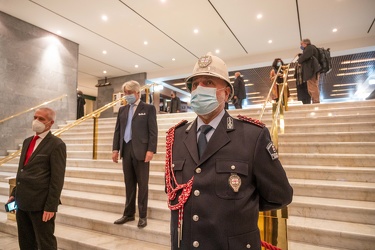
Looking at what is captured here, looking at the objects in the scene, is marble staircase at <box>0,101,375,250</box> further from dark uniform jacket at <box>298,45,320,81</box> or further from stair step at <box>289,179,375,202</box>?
dark uniform jacket at <box>298,45,320,81</box>

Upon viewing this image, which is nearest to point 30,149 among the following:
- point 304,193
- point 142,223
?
point 142,223

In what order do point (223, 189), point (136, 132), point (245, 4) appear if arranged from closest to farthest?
point (223, 189)
point (136, 132)
point (245, 4)

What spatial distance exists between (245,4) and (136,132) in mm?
6119

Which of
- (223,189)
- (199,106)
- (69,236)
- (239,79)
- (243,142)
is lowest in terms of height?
(69,236)

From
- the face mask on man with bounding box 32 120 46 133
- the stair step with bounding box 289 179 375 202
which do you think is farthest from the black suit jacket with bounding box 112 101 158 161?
the stair step with bounding box 289 179 375 202

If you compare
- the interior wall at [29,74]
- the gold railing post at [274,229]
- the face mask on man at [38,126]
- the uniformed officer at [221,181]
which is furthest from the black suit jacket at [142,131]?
the interior wall at [29,74]

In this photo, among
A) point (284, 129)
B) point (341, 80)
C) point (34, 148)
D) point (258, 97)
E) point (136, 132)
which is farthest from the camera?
point (258, 97)

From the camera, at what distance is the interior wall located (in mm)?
7703

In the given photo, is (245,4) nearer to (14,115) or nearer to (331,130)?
(331,130)

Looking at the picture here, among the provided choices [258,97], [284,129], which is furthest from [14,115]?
[258,97]

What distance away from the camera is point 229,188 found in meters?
1.09

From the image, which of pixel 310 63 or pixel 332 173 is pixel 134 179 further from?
pixel 310 63

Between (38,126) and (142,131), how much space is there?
1187 mm

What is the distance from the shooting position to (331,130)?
15.2 ft
